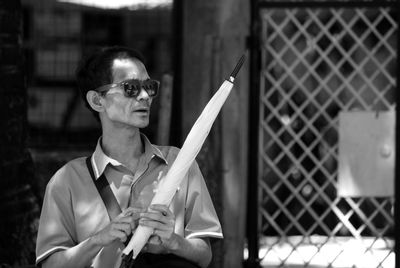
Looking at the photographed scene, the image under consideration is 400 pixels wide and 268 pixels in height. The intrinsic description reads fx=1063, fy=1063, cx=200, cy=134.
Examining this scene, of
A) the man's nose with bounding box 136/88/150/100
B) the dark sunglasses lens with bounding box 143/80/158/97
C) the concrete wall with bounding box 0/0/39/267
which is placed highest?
the dark sunglasses lens with bounding box 143/80/158/97

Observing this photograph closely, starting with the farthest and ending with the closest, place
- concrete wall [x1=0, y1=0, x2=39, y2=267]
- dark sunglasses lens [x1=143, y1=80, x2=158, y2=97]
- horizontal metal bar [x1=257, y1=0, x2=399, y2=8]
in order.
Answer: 1. horizontal metal bar [x1=257, y1=0, x2=399, y2=8]
2. concrete wall [x1=0, y1=0, x2=39, y2=267]
3. dark sunglasses lens [x1=143, y1=80, x2=158, y2=97]

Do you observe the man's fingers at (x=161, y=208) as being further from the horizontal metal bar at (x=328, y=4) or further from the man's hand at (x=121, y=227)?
the horizontal metal bar at (x=328, y=4)

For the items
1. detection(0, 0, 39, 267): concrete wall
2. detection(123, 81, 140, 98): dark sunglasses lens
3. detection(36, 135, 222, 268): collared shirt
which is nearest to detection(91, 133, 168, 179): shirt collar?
detection(36, 135, 222, 268): collared shirt

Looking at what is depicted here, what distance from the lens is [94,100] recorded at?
3.80 meters

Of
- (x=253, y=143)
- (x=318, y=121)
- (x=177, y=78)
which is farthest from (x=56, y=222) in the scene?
(x=318, y=121)

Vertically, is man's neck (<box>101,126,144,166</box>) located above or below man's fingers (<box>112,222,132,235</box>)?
above

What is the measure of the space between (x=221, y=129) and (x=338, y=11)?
1.39 metres

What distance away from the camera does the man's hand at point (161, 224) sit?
134 inches

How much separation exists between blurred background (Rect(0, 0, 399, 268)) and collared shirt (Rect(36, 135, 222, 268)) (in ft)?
2.24

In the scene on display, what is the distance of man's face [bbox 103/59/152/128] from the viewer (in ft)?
12.2

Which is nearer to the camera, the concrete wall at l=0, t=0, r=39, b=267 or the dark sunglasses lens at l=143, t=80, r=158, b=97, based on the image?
the dark sunglasses lens at l=143, t=80, r=158, b=97

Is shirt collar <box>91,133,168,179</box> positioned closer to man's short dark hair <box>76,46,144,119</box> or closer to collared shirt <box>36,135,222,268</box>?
collared shirt <box>36,135,222,268</box>

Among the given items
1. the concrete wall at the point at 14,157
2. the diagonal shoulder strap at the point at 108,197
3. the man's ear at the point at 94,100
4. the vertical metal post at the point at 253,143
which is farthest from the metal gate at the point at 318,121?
the diagonal shoulder strap at the point at 108,197

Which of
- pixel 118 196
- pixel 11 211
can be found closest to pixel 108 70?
pixel 118 196
